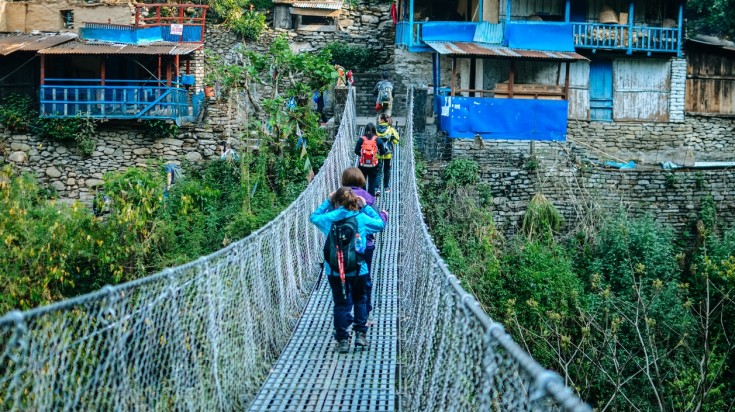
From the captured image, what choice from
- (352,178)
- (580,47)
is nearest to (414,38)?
(580,47)

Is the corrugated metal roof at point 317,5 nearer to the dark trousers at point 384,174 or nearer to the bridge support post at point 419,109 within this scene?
the bridge support post at point 419,109

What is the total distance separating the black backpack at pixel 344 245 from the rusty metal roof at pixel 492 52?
9692mm

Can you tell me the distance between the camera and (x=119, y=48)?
1507 centimetres

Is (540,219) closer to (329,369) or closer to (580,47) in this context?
(580,47)

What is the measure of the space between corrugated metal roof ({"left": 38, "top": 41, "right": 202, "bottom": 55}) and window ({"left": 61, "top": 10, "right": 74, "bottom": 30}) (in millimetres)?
1814

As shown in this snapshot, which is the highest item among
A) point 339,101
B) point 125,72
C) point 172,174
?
point 125,72

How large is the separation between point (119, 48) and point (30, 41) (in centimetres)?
178

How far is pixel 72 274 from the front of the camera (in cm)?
1089

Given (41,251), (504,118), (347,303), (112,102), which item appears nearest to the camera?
(347,303)

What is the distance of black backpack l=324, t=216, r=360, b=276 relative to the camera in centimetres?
512

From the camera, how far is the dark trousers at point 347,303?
207 inches

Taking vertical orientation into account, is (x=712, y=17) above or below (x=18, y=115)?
above

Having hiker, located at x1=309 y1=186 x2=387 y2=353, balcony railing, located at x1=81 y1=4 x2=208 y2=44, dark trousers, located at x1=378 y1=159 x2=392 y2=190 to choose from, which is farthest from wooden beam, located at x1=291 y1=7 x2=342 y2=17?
hiker, located at x1=309 y1=186 x2=387 y2=353

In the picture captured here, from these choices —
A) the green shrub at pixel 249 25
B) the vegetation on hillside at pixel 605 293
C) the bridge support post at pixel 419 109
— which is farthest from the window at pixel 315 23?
the vegetation on hillside at pixel 605 293
